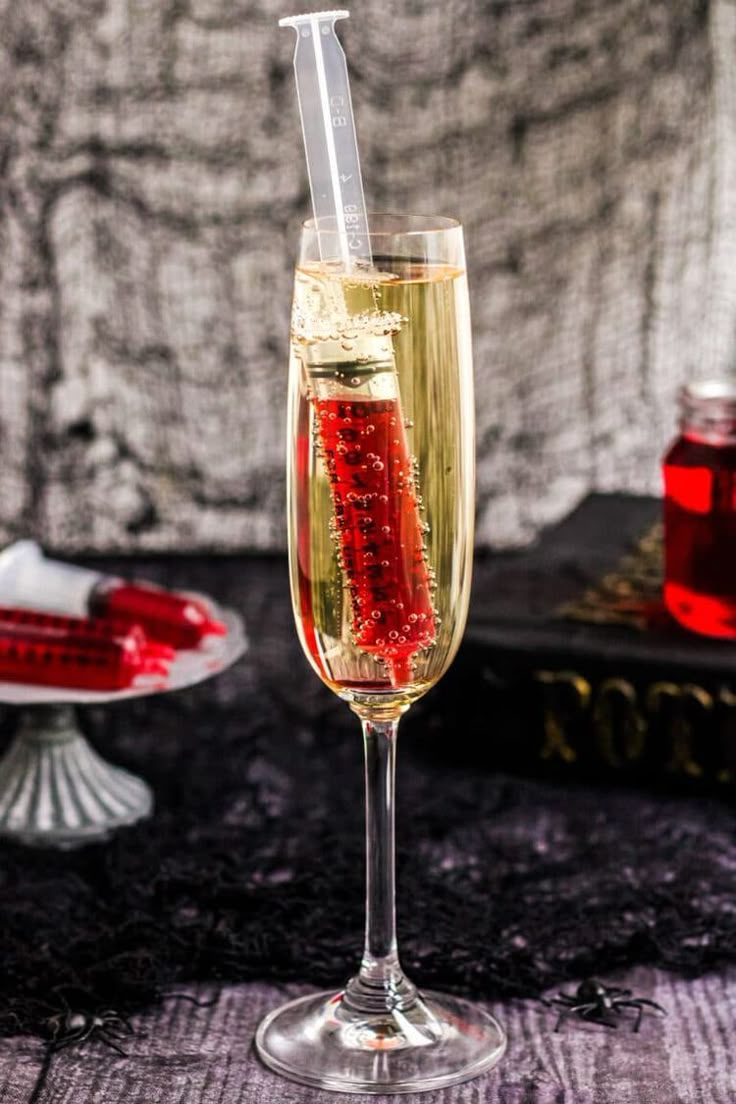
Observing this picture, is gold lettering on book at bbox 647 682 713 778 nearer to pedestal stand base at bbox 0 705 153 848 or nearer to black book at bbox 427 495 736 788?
black book at bbox 427 495 736 788

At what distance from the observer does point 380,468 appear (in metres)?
0.92

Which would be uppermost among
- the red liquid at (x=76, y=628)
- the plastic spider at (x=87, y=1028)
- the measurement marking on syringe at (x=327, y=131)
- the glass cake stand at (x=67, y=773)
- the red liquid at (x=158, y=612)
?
the measurement marking on syringe at (x=327, y=131)

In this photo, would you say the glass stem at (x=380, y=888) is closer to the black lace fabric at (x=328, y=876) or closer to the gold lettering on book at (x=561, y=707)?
the black lace fabric at (x=328, y=876)

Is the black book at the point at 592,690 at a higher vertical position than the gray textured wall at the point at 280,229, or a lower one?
lower

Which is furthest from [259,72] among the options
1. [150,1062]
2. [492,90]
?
[150,1062]

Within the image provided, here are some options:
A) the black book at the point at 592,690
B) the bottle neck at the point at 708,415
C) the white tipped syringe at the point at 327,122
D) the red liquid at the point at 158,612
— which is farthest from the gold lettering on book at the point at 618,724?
the white tipped syringe at the point at 327,122

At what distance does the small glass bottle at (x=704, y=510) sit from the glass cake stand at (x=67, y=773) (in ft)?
1.23

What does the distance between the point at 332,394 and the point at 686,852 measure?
1.77ft

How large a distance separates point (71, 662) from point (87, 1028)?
339mm

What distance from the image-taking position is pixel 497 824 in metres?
1.34

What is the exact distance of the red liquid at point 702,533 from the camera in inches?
54.8

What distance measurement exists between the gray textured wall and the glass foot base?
1.17m

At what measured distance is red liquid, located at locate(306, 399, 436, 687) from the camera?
92cm

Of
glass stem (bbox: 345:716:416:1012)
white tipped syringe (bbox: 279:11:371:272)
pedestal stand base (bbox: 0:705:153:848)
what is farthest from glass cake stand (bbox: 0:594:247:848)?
white tipped syringe (bbox: 279:11:371:272)
